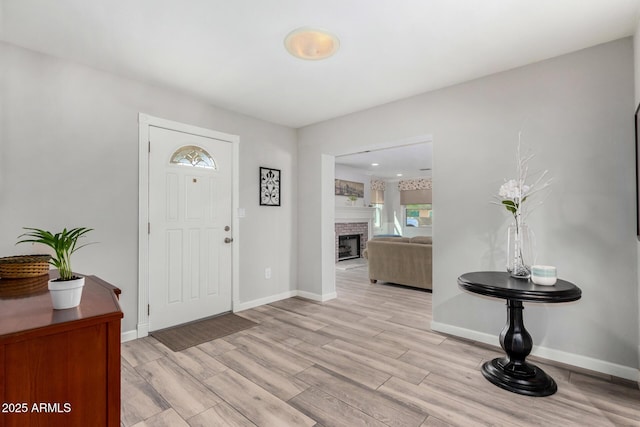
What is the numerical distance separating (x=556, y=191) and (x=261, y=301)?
326 cm

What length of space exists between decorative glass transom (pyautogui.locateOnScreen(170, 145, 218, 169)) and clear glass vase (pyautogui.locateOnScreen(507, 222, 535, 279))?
9.72ft

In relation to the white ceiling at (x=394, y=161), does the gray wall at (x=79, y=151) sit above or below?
below

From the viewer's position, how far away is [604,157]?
7.29ft

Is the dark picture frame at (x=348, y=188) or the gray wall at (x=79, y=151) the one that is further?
the dark picture frame at (x=348, y=188)

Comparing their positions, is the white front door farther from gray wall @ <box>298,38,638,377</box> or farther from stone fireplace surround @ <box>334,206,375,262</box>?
stone fireplace surround @ <box>334,206,375,262</box>

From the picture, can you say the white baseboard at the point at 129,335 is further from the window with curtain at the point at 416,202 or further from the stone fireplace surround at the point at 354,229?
the window with curtain at the point at 416,202

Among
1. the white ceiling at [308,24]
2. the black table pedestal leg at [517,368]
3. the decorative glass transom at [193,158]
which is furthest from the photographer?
the decorative glass transom at [193,158]

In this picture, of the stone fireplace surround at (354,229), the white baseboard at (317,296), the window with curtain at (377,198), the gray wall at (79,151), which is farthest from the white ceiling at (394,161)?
the gray wall at (79,151)

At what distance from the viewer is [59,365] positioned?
99 centimetres

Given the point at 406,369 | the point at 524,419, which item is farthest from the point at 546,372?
the point at 406,369

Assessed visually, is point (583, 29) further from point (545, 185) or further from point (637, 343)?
point (637, 343)

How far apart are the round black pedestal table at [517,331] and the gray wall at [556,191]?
1.39 ft

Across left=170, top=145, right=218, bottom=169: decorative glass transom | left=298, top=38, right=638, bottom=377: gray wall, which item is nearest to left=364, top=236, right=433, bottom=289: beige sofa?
left=298, top=38, right=638, bottom=377: gray wall

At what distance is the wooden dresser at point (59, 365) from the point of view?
0.92m
